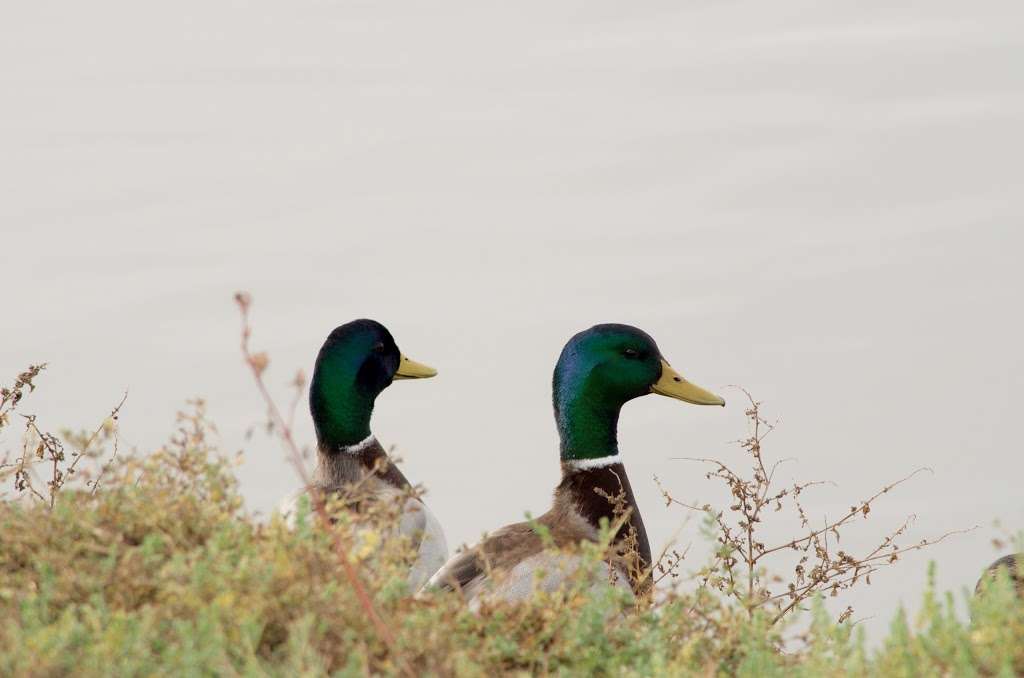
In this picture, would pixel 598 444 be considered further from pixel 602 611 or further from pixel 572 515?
pixel 602 611

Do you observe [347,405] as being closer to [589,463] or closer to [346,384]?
[346,384]

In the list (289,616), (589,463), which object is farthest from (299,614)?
(589,463)

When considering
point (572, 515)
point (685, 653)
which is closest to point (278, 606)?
point (685, 653)

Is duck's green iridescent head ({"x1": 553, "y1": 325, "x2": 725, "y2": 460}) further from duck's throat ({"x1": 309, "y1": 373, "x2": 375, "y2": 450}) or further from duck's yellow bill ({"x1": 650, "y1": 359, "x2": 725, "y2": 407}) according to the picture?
duck's throat ({"x1": 309, "y1": 373, "x2": 375, "y2": 450})

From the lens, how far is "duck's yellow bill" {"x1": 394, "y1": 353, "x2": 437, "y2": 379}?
10703 mm

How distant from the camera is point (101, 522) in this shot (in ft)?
19.3

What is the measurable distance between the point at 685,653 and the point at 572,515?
296 cm

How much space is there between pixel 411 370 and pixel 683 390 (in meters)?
1.89

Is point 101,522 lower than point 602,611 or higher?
higher

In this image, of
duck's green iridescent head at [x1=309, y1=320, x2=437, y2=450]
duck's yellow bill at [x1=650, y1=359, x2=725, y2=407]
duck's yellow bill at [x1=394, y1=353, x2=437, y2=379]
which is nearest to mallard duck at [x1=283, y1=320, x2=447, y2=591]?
duck's green iridescent head at [x1=309, y1=320, x2=437, y2=450]

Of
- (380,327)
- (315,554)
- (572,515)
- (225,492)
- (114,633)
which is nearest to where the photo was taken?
(114,633)

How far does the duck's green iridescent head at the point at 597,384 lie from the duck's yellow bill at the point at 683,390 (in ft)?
0.72

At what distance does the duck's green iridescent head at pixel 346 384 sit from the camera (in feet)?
Result: 33.1

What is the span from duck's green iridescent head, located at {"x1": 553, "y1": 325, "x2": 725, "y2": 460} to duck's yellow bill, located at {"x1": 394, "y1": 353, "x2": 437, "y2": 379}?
1689 millimetres
